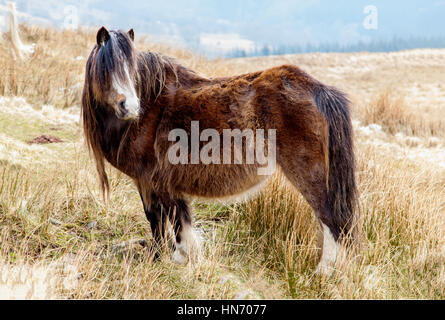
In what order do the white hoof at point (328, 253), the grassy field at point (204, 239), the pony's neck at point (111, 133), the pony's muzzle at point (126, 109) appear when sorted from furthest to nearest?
the pony's neck at point (111, 133), the white hoof at point (328, 253), the grassy field at point (204, 239), the pony's muzzle at point (126, 109)

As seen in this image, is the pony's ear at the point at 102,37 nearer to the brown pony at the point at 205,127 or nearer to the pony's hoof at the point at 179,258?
the brown pony at the point at 205,127

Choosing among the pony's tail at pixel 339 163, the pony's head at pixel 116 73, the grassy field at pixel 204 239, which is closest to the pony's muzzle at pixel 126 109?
the pony's head at pixel 116 73

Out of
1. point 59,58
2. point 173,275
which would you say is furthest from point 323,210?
point 59,58

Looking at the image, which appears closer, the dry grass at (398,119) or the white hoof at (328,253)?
the white hoof at (328,253)

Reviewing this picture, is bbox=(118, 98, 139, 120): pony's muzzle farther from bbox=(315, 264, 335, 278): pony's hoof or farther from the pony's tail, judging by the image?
bbox=(315, 264, 335, 278): pony's hoof

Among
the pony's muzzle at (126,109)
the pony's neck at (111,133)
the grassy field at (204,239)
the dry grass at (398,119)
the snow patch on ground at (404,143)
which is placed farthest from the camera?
the dry grass at (398,119)

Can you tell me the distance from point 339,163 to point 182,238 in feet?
5.24

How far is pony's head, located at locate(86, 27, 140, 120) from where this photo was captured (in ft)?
10.2

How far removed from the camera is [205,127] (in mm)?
3455

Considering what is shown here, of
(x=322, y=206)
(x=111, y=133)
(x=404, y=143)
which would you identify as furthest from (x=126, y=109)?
(x=404, y=143)

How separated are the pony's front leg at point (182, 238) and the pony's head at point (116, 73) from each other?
101cm

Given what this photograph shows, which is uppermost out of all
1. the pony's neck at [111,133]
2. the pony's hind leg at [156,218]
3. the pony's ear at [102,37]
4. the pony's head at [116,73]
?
the pony's ear at [102,37]

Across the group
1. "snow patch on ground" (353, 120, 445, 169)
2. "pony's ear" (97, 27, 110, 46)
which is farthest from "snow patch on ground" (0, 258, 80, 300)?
"snow patch on ground" (353, 120, 445, 169)

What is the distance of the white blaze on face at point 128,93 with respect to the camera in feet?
10.1
